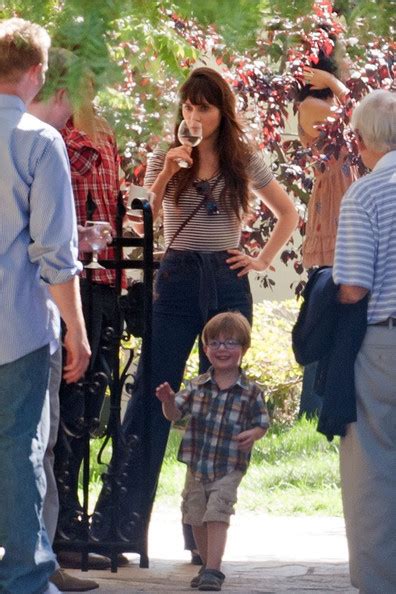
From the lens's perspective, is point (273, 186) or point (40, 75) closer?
point (40, 75)

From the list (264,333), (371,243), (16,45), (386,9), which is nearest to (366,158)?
(371,243)

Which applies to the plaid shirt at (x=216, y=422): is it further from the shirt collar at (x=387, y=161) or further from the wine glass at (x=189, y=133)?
the shirt collar at (x=387, y=161)

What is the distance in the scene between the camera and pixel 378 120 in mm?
5059

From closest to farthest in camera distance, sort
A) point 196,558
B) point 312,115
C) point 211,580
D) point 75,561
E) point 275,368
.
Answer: point 211,580
point 75,561
point 196,558
point 312,115
point 275,368

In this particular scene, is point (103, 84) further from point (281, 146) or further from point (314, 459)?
point (281, 146)

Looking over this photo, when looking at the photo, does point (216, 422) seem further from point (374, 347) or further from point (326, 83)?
point (326, 83)

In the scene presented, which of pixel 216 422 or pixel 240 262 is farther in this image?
pixel 240 262

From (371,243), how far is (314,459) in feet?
13.3

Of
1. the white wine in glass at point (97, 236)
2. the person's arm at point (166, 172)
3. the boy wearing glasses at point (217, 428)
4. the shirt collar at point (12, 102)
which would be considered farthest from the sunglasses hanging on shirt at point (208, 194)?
the shirt collar at point (12, 102)

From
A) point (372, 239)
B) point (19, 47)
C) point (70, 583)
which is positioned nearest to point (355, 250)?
point (372, 239)

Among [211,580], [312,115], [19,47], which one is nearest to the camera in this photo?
[19,47]

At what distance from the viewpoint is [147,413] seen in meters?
5.84

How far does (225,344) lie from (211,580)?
91cm

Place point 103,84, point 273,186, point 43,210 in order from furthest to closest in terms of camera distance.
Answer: point 273,186 → point 43,210 → point 103,84
